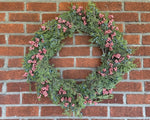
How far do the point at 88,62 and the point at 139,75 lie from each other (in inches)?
14.3

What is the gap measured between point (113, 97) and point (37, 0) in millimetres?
849

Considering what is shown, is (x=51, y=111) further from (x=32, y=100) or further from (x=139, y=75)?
(x=139, y=75)

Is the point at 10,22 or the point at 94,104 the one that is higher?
the point at 10,22

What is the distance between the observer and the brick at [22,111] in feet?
3.49

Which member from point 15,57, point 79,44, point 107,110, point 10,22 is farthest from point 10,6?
point 107,110

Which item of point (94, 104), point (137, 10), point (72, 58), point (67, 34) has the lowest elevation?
point (94, 104)

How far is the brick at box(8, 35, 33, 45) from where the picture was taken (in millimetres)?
1062

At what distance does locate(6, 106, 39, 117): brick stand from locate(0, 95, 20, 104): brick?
0.04m

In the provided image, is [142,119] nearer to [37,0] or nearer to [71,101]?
[71,101]

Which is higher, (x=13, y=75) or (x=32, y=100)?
(x=13, y=75)

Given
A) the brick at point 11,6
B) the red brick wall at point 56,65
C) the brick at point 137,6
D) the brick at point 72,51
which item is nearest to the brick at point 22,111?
the red brick wall at point 56,65

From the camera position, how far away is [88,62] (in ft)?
3.51

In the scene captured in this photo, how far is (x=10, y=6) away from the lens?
1.06 metres

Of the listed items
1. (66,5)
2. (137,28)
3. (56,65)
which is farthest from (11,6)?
(137,28)
